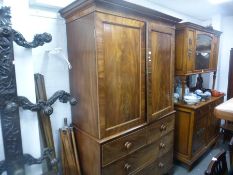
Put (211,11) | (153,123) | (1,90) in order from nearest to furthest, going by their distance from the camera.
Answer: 1. (1,90)
2. (153,123)
3. (211,11)

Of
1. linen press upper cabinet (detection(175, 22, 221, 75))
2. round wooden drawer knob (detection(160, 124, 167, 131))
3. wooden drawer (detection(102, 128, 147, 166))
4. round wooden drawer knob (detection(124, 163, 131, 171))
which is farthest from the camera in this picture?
linen press upper cabinet (detection(175, 22, 221, 75))

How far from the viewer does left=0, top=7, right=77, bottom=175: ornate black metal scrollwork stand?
1047 millimetres

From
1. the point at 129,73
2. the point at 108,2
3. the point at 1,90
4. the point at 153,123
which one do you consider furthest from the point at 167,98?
the point at 1,90

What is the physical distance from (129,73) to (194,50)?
1.27 m

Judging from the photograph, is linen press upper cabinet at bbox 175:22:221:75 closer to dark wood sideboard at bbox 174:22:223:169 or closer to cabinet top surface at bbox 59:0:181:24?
dark wood sideboard at bbox 174:22:223:169

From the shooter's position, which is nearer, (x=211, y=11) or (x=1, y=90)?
(x=1, y=90)

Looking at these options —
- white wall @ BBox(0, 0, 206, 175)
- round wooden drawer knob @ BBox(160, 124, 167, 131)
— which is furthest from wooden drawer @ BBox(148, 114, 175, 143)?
white wall @ BBox(0, 0, 206, 175)

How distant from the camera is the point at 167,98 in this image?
188 centimetres

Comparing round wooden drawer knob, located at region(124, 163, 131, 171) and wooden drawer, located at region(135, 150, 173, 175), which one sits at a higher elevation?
round wooden drawer knob, located at region(124, 163, 131, 171)

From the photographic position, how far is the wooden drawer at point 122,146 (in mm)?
1352

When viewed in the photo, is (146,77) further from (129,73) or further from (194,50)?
(194,50)

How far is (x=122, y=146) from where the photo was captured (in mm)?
1453

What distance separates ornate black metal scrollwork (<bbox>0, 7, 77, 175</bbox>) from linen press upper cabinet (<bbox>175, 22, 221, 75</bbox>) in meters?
1.60

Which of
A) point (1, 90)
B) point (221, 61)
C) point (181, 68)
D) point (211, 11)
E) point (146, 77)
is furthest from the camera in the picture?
point (221, 61)
